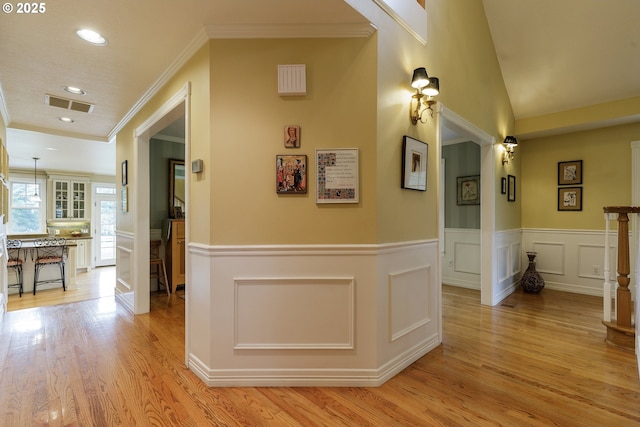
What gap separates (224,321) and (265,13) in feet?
6.54

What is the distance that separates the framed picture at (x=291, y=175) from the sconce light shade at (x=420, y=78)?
3.55ft

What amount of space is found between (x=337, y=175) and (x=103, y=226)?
8.77 metres

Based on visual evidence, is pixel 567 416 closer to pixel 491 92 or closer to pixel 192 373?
pixel 192 373

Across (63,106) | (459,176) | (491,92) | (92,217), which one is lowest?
(92,217)

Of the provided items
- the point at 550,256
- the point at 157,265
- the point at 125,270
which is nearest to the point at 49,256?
the point at 157,265

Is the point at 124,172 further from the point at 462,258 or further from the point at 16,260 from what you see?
the point at 462,258

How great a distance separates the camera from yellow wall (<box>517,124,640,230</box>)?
13.2 ft

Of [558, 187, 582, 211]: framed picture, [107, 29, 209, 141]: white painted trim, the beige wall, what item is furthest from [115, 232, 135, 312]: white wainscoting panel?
[558, 187, 582, 211]: framed picture

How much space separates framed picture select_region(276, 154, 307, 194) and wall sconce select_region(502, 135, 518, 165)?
3.31m

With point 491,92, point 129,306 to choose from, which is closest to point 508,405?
point 491,92

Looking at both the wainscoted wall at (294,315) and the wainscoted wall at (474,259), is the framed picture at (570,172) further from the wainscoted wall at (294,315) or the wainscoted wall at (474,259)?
the wainscoted wall at (294,315)

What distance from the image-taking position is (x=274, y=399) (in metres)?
1.89

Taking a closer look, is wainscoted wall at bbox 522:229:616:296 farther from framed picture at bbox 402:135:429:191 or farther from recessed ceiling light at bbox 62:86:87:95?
recessed ceiling light at bbox 62:86:87:95

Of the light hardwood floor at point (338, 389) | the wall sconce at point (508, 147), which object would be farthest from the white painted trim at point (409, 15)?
the light hardwood floor at point (338, 389)
